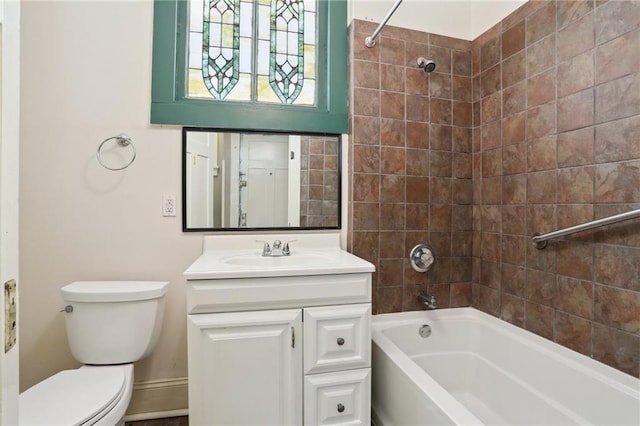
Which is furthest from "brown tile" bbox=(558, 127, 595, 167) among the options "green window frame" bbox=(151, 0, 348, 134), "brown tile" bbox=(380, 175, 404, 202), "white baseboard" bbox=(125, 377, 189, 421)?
"white baseboard" bbox=(125, 377, 189, 421)

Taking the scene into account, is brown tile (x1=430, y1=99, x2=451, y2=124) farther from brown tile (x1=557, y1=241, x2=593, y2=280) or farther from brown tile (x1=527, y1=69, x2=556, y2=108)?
brown tile (x1=557, y1=241, x2=593, y2=280)

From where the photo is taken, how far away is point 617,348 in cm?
119

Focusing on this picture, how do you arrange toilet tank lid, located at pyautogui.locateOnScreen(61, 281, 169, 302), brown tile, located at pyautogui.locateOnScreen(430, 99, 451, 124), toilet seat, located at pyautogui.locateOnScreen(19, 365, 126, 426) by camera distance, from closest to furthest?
toilet seat, located at pyautogui.locateOnScreen(19, 365, 126, 426) < toilet tank lid, located at pyautogui.locateOnScreen(61, 281, 169, 302) < brown tile, located at pyautogui.locateOnScreen(430, 99, 451, 124)

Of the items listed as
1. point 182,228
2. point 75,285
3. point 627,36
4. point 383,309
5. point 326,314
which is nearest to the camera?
point 627,36

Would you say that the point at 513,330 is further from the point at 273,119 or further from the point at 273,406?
the point at 273,119

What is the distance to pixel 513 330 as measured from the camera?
1630mm

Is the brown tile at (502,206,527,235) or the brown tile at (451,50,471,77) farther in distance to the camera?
the brown tile at (451,50,471,77)

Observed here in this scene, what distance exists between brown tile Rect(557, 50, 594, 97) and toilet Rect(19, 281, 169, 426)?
2077 millimetres

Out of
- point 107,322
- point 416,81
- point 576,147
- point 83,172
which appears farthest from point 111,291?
point 576,147

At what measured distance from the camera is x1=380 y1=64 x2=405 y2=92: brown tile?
5.85 feet

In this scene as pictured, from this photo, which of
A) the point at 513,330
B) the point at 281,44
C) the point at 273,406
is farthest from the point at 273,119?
the point at 513,330

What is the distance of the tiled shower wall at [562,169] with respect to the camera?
1.17 meters

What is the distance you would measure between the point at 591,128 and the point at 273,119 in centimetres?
148

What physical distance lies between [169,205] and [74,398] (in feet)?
2.98
